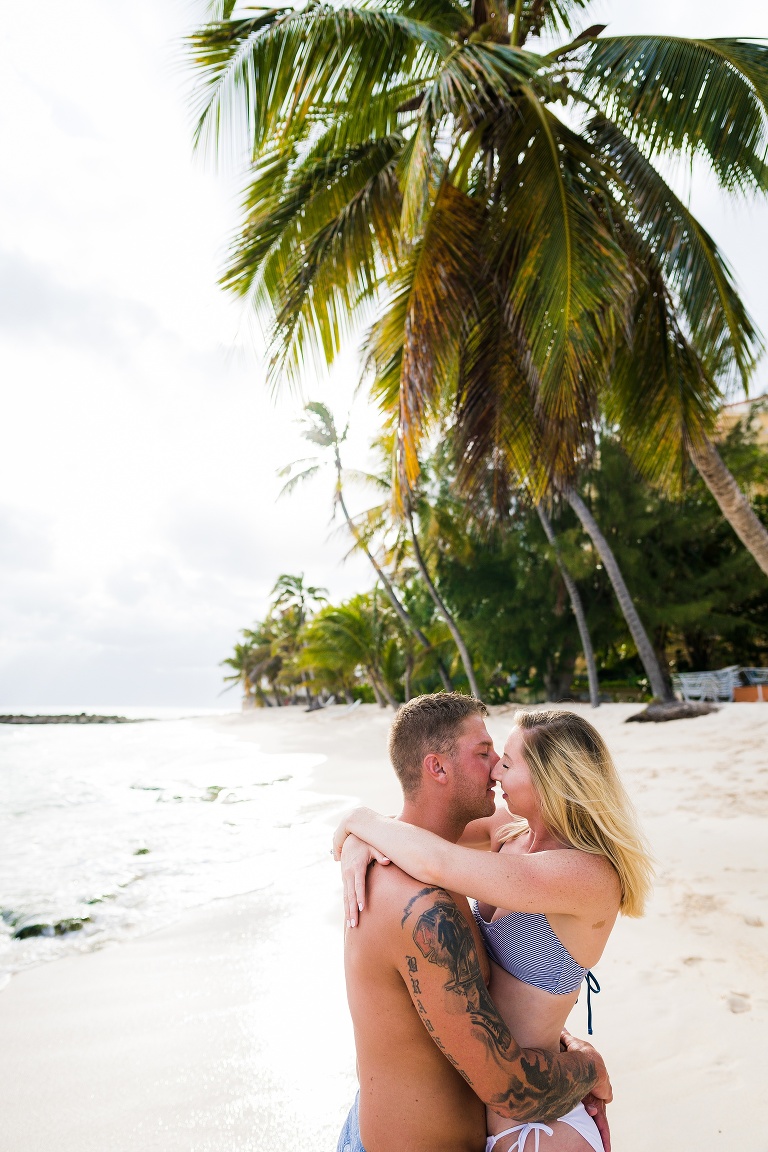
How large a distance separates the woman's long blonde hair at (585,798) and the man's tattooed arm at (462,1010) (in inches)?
13.9

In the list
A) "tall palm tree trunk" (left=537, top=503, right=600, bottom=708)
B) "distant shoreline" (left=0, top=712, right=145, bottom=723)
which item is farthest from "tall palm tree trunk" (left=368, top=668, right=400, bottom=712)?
"distant shoreline" (left=0, top=712, right=145, bottom=723)

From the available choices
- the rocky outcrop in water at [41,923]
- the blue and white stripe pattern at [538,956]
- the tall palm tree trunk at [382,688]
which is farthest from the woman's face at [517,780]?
the tall palm tree trunk at [382,688]

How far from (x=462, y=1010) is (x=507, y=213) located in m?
6.45

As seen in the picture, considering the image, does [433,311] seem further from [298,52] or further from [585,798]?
[585,798]

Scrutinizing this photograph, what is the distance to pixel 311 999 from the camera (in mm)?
4094

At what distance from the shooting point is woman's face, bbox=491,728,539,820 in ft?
6.29

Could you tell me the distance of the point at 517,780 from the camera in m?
1.94

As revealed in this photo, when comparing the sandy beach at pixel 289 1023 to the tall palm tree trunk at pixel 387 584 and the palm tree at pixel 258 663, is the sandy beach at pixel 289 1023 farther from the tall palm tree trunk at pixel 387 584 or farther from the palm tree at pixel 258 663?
the palm tree at pixel 258 663

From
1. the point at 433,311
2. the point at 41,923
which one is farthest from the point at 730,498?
the point at 41,923

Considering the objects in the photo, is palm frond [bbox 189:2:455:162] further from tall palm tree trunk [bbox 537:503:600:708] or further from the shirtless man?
tall palm tree trunk [bbox 537:503:600:708]

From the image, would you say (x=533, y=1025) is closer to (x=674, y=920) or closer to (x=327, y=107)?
(x=674, y=920)

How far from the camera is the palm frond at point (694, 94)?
588 centimetres

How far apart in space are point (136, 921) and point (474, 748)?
17.0ft

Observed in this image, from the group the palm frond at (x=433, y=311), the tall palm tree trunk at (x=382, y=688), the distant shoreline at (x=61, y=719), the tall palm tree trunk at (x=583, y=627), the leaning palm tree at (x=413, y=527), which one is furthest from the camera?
the distant shoreline at (x=61, y=719)
